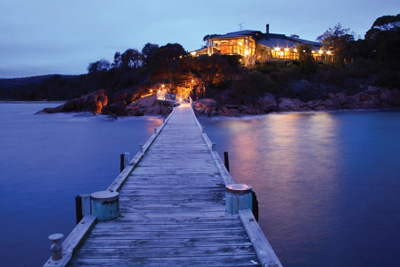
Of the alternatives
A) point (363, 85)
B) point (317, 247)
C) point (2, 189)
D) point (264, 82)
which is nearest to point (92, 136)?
point (2, 189)

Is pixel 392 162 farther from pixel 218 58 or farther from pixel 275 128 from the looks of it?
pixel 218 58

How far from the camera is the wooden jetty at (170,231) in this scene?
349 centimetres

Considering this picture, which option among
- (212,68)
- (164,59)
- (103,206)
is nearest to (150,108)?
(212,68)

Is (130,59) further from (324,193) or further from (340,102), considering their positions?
(324,193)

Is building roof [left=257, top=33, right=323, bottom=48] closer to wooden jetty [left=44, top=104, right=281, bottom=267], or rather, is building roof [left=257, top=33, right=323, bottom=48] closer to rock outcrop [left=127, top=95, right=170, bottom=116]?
rock outcrop [left=127, top=95, right=170, bottom=116]

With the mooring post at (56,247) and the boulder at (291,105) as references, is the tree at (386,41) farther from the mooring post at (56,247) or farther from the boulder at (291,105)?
the mooring post at (56,247)

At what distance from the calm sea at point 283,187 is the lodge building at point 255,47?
28.7m

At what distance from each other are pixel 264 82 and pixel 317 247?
1447 inches

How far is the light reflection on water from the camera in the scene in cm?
632

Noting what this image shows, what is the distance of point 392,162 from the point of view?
14250 millimetres

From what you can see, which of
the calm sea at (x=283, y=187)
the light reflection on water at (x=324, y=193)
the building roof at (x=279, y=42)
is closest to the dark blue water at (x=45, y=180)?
the calm sea at (x=283, y=187)

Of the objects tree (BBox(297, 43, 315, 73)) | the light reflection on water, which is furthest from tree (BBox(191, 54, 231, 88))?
the light reflection on water

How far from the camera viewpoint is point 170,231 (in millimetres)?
4207

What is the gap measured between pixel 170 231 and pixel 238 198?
1.10 meters
